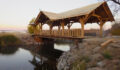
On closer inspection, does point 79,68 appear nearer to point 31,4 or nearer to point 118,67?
point 118,67

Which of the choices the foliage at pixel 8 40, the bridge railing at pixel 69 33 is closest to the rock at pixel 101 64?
the bridge railing at pixel 69 33

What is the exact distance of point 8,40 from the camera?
23.8 meters

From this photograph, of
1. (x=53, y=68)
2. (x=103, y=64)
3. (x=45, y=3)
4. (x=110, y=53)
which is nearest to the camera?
(x=103, y=64)

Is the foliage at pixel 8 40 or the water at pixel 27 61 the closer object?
the water at pixel 27 61

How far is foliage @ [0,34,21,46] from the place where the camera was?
75.5 ft

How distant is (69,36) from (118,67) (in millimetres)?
8754

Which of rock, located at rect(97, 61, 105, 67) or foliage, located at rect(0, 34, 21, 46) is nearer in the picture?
rock, located at rect(97, 61, 105, 67)

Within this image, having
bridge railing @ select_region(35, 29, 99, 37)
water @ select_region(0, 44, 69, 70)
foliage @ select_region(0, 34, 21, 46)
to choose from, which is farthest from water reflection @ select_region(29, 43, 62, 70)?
foliage @ select_region(0, 34, 21, 46)

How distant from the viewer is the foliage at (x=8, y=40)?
23.0 metres

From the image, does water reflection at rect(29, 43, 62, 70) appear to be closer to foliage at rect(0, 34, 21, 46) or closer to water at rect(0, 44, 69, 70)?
water at rect(0, 44, 69, 70)

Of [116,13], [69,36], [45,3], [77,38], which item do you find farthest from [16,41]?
[116,13]

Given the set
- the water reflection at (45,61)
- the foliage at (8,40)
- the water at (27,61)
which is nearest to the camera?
the water at (27,61)

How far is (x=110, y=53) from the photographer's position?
714 centimetres

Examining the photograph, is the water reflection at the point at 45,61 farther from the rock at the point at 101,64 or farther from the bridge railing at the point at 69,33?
the rock at the point at 101,64
